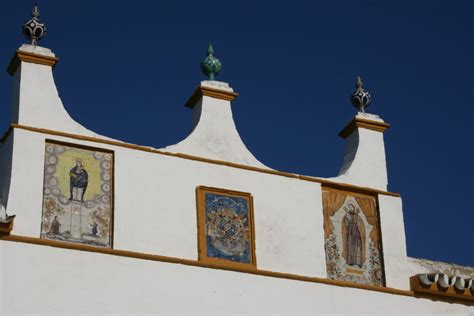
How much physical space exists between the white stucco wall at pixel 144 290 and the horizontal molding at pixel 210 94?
8.03 ft

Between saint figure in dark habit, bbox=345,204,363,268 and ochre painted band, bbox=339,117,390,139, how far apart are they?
1260 millimetres

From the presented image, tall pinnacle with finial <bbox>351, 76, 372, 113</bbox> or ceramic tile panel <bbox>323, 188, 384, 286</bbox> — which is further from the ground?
tall pinnacle with finial <bbox>351, 76, 372, 113</bbox>

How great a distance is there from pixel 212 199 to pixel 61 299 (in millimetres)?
2488

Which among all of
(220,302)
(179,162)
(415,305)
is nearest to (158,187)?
(179,162)

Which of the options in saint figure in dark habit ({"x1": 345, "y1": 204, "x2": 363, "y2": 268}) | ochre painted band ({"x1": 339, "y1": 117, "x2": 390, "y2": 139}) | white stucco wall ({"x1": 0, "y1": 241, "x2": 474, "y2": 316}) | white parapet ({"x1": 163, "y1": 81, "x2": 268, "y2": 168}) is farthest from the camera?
ochre painted band ({"x1": 339, "y1": 117, "x2": 390, "y2": 139})

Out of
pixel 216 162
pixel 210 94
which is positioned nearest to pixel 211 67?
pixel 210 94

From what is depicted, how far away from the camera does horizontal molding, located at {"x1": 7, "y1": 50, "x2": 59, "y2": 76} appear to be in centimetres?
1576

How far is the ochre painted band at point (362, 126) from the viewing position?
58.3 ft

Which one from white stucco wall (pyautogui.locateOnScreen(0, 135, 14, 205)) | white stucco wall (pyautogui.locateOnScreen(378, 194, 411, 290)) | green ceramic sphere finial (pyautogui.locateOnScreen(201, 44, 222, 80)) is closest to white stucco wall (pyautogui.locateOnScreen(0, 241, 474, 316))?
white stucco wall (pyautogui.locateOnScreen(378, 194, 411, 290))

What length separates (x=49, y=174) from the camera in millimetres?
15242

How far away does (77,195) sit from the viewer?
15.3 metres

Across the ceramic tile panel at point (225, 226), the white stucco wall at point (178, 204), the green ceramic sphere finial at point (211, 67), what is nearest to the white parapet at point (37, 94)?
the white stucco wall at point (178, 204)

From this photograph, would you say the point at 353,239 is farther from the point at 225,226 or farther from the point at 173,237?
the point at 173,237

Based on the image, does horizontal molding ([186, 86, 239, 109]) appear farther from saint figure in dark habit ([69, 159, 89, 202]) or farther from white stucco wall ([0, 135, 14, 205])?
white stucco wall ([0, 135, 14, 205])
